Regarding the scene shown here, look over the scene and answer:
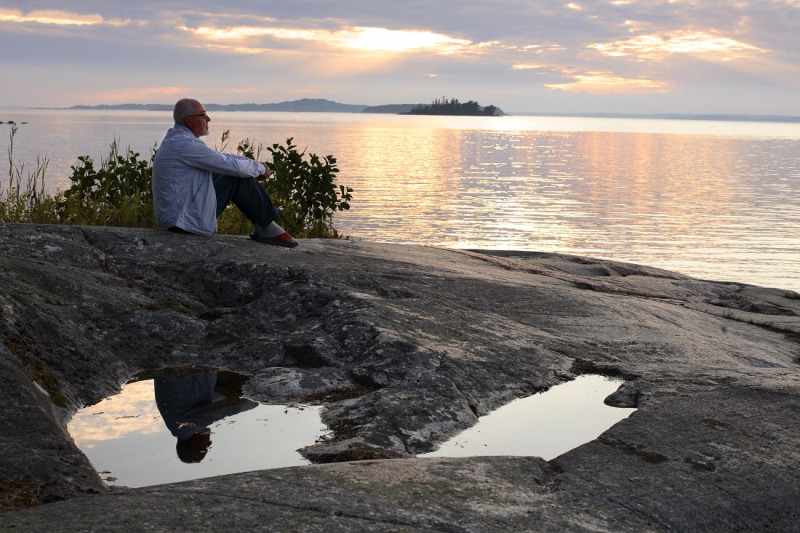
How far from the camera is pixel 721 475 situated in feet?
11.1

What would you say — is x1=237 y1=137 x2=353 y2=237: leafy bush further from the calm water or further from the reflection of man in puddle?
the reflection of man in puddle

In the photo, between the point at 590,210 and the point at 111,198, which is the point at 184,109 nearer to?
the point at 111,198

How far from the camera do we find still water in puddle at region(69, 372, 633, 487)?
11.7 ft

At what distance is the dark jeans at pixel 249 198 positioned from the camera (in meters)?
7.16

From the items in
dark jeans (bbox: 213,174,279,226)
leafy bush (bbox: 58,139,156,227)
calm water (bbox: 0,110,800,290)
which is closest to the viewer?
dark jeans (bbox: 213,174,279,226)

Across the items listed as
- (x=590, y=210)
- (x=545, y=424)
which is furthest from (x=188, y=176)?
(x=590, y=210)

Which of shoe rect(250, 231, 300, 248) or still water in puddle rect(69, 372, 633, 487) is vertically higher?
shoe rect(250, 231, 300, 248)

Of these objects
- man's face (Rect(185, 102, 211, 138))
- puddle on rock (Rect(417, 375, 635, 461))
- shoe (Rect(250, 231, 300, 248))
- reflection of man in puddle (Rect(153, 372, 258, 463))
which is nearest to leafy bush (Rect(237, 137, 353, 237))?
shoe (Rect(250, 231, 300, 248))

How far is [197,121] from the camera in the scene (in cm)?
698

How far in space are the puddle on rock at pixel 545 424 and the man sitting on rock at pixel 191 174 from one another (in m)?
3.55

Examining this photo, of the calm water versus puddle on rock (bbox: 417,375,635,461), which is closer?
puddle on rock (bbox: 417,375,635,461)

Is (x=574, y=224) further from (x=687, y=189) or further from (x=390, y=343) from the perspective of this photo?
(x=390, y=343)

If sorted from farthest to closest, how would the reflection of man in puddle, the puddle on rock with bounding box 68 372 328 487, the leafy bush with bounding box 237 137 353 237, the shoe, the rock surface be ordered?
1. the leafy bush with bounding box 237 137 353 237
2. the shoe
3. the reflection of man in puddle
4. the puddle on rock with bounding box 68 372 328 487
5. the rock surface

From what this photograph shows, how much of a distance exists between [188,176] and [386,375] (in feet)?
10.5
